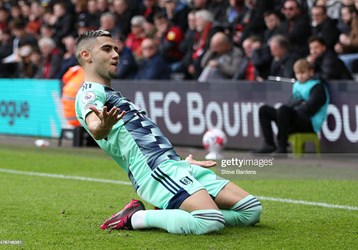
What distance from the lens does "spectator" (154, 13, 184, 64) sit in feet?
61.4

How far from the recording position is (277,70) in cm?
1524

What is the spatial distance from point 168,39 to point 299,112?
5.32 meters

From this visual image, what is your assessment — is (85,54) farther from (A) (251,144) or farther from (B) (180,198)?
(A) (251,144)

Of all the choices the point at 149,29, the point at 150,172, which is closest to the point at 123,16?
the point at 149,29

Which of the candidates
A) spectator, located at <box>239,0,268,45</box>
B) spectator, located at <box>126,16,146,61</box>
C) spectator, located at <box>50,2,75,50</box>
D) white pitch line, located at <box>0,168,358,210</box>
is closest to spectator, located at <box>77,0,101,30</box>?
spectator, located at <box>50,2,75,50</box>

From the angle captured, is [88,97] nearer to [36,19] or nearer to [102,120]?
[102,120]

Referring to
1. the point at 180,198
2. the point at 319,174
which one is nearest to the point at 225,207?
the point at 180,198

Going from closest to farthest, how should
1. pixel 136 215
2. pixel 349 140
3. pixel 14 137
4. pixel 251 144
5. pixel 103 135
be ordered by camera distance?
1. pixel 103 135
2. pixel 136 215
3. pixel 349 140
4. pixel 251 144
5. pixel 14 137

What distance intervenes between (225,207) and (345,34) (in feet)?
28.9

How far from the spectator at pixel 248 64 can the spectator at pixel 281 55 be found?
0.67 metres

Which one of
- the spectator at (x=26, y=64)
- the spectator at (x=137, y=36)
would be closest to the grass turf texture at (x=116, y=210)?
the spectator at (x=137, y=36)

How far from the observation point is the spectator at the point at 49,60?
20.3 meters

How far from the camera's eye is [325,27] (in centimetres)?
1563

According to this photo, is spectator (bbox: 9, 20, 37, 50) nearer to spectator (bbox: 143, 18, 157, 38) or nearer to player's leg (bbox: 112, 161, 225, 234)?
spectator (bbox: 143, 18, 157, 38)
